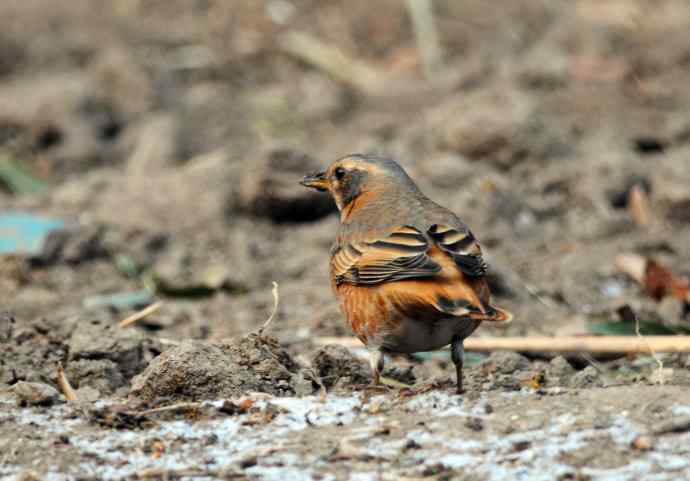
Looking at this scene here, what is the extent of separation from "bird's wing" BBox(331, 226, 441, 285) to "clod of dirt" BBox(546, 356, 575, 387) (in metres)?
0.75

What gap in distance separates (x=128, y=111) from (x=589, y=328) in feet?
23.9

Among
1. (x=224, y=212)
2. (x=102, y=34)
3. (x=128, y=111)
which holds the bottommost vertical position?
(x=224, y=212)

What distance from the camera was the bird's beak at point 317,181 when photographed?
664cm

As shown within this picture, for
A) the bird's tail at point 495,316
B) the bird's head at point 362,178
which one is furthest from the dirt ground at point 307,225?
the bird's head at point 362,178

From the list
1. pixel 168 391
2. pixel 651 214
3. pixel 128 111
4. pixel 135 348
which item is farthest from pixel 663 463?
pixel 128 111

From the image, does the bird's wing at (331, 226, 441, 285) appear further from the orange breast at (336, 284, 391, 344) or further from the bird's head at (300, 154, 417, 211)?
the bird's head at (300, 154, 417, 211)

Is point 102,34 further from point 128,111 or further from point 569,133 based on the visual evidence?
point 569,133

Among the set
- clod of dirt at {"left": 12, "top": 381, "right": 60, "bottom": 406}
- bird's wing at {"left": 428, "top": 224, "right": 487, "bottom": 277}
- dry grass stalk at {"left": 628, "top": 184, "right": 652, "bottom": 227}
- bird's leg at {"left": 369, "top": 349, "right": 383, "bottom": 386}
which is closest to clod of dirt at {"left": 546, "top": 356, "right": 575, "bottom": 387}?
bird's wing at {"left": 428, "top": 224, "right": 487, "bottom": 277}

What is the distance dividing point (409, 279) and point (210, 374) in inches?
32.6

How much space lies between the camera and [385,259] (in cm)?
554

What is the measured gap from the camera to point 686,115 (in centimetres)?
1203

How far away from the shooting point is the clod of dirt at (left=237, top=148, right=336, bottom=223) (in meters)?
9.92

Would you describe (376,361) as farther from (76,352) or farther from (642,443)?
(642,443)

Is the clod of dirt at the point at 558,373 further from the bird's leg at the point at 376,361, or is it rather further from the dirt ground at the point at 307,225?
the bird's leg at the point at 376,361
